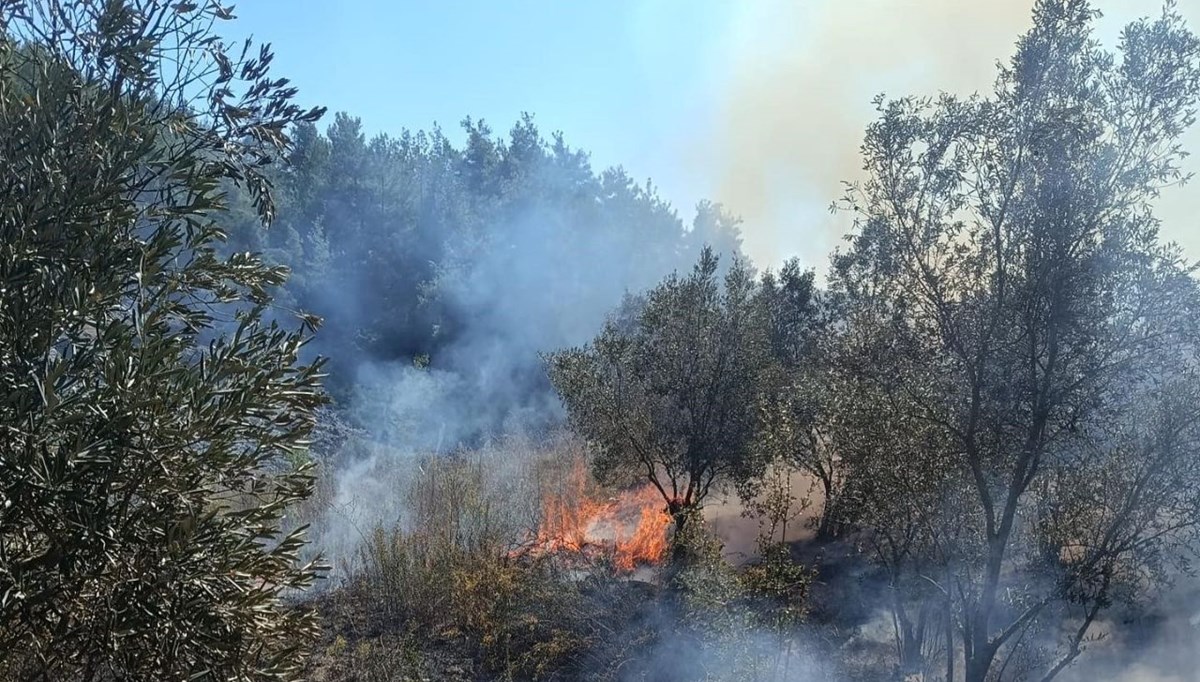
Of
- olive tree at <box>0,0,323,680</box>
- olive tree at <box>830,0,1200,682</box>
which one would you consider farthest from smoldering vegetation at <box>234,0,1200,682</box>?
olive tree at <box>0,0,323,680</box>

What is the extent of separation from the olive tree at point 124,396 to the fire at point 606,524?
10043 mm

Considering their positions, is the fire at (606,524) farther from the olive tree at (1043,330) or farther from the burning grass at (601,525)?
the olive tree at (1043,330)

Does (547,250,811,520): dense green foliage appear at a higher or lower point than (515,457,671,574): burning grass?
higher

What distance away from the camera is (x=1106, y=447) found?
6.91 metres

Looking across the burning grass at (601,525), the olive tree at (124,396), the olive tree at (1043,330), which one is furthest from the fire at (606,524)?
the olive tree at (124,396)

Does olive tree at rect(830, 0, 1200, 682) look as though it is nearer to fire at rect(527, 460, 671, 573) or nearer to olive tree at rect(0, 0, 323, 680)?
olive tree at rect(0, 0, 323, 680)

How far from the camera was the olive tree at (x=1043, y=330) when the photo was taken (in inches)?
240

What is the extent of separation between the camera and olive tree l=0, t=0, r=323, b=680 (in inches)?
111

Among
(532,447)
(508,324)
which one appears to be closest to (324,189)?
(508,324)

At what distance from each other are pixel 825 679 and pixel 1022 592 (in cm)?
307

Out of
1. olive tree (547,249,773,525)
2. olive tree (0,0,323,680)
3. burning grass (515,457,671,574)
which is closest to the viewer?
olive tree (0,0,323,680)

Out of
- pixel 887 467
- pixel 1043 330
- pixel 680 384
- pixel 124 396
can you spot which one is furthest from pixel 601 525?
pixel 124 396

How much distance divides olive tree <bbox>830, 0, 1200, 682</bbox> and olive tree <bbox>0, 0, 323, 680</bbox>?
5.54 m

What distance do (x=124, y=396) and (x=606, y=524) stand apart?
13.1 m
